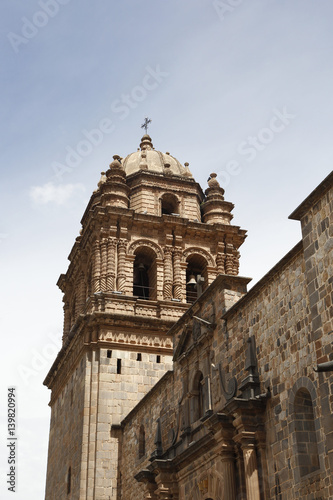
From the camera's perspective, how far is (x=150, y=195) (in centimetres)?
3064

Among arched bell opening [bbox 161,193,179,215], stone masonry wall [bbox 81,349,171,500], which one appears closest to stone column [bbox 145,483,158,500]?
stone masonry wall [bbox 81,349,171,500]

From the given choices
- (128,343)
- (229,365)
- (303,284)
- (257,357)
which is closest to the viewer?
(303,284)

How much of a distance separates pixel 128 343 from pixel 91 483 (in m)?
5.11

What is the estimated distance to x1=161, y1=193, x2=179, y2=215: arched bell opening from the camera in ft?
102

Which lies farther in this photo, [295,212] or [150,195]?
[150,195]

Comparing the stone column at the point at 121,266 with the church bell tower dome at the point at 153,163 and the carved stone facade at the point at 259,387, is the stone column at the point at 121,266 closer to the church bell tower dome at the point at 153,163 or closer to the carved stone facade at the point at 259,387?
the church bell tower dome at the point at 153,163

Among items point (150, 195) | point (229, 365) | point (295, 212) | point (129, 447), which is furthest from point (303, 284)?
point (150, 195)

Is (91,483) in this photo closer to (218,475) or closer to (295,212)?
(218,475)

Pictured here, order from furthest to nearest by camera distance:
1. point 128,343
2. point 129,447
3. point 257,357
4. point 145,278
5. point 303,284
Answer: point 145,278
point 128,343
point 129,447
point 257,357
point 303,284

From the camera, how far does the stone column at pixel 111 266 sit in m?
26.6

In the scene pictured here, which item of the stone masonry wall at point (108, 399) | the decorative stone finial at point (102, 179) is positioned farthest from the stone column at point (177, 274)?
the decorative stone finial at point (102, 179)

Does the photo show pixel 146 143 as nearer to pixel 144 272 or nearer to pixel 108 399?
pixel 144 272

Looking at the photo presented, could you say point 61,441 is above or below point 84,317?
below

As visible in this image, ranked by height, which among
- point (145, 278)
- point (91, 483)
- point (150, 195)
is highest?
point (150, 195)
